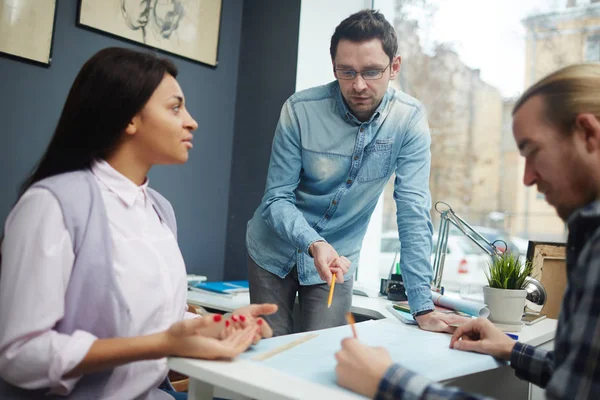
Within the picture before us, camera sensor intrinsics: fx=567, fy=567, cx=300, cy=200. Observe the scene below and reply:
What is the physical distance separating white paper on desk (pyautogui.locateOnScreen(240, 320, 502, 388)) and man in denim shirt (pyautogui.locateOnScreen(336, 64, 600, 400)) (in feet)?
0.32

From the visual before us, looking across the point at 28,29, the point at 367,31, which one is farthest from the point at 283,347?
the point at 28,29

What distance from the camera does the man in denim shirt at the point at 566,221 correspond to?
793 millimetres

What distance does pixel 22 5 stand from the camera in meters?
2.25

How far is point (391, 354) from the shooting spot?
1254 millimetres

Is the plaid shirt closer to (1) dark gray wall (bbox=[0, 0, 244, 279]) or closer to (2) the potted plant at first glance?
(2) the potted plant

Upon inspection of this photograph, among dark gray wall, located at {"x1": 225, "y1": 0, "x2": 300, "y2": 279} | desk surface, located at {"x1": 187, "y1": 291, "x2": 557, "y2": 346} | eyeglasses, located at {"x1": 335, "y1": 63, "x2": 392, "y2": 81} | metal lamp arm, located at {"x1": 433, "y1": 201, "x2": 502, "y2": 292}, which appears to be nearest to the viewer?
desk surface, located at {"x1": 187, "y1": 291, "x2": 557, "y2": 346}

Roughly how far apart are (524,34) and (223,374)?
87.3 inches

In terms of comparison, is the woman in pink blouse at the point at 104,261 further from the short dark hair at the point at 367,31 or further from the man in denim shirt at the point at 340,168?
the short dark hair at the point at 367,31

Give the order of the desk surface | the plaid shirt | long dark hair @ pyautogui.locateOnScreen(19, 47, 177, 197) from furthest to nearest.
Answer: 1. the desk surface
2. long dark hair @ pyautogui.locateOnScreen(19, 47, 177, 197)
3. the plaid shirt

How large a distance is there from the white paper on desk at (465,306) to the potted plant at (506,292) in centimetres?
2

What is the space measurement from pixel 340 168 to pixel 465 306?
608mm

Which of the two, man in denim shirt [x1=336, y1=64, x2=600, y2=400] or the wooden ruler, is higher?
man in denim shirt [x1=336, y1=64, x2=600, y2=400]

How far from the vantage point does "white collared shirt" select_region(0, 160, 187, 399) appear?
1.04 m

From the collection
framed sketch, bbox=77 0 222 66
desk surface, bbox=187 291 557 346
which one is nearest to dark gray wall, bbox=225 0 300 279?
framed sketch, bbox=77 0 222 66
